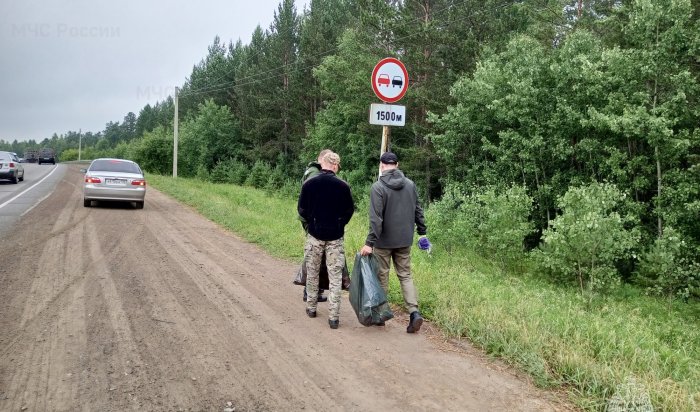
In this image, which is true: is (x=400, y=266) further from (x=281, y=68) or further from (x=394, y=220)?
(x=281, y=68)

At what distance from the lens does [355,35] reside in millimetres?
29734

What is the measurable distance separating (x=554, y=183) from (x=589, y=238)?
270 inches

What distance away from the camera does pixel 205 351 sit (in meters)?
4.55

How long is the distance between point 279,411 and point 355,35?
28.8 metres

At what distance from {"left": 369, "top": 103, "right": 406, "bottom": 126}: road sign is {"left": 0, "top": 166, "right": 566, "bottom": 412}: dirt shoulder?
8.55ft

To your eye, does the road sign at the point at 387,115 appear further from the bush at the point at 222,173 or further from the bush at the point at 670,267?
the bush at the point at 222,173

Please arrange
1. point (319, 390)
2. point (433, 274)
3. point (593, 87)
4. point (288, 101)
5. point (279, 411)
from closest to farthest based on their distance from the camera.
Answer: point (279, 411)
point (319, 390)
point (433, 274)
point (593, 87)
point (288, 101)

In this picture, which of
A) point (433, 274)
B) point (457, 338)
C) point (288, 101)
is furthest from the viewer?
point (288, 101)

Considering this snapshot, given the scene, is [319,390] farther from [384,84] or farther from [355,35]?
[355,35]

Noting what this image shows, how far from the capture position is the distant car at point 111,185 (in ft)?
48.7

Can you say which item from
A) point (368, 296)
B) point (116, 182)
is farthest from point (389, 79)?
point (116, 182)

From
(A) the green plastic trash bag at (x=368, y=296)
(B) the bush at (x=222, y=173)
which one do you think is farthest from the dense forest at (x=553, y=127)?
(B) the bush at (x=222, y=173)

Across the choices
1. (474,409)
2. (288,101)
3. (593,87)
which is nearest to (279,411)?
(474,409)

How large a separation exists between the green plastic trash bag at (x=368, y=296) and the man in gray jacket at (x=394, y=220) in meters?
0.17
